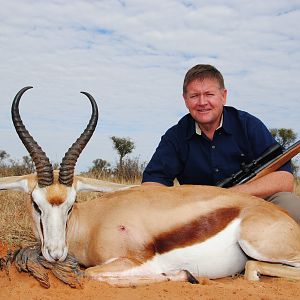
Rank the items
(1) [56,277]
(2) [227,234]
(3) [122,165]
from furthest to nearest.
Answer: (3) [122,165]
(2) [227,234]
(1) [56,277]

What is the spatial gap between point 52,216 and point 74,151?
703mm

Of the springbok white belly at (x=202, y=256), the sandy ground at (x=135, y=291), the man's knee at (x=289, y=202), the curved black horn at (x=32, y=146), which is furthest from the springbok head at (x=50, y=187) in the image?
the man's knee at (x=289, y=202)

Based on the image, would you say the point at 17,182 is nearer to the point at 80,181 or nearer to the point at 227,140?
the point at 80,181

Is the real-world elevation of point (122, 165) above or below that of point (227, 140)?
below

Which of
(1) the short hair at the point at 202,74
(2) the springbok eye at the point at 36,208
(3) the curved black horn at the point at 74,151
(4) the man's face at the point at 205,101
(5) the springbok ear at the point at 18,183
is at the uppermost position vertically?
(1) the short hair at the point at 202,74

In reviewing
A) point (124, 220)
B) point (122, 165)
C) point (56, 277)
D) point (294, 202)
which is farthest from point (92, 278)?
point (122, 165)

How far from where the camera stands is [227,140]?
5.87 m

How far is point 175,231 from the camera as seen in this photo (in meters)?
4.30

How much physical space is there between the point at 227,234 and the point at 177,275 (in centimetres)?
58

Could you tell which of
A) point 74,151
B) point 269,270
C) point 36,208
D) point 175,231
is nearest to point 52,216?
point 36,208

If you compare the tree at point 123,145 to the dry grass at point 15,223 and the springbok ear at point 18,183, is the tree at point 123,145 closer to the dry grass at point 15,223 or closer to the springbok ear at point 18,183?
the dry grass at point 15,223

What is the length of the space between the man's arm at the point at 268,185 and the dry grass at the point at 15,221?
2.29m

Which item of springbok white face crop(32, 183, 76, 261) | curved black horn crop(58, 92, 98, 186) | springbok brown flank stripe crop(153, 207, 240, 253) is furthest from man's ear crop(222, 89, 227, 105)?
springbok white face crop(32, 183, 76, 261)

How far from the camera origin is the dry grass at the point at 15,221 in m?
5.62
